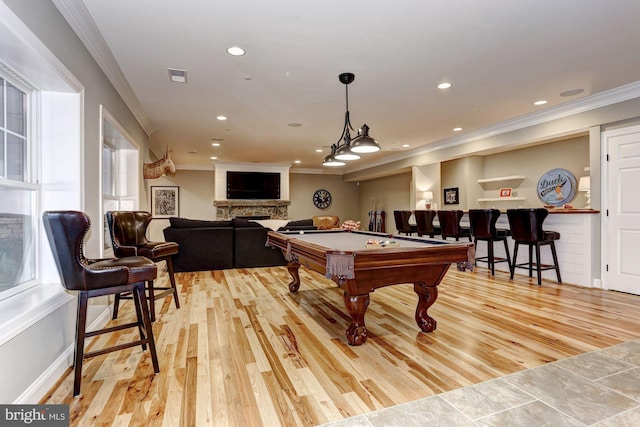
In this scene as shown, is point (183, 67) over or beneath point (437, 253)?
over

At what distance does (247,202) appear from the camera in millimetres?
10078

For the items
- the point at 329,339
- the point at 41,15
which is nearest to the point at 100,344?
the point at 329,339

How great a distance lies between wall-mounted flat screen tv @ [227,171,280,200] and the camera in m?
9.84

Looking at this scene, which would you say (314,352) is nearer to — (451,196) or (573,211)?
(573,211)

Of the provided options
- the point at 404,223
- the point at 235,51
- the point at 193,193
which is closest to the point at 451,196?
the point at 404,223

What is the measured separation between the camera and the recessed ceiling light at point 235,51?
2.90 metres

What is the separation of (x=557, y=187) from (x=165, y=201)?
33.6 feet

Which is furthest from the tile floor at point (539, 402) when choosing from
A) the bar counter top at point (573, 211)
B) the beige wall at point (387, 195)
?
the beige wall at point (387, 195)

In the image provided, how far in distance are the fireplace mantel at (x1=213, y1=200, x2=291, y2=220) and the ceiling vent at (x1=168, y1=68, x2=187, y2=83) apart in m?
6.42

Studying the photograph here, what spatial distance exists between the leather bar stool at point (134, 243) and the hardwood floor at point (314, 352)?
0.26 metres

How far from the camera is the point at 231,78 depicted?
11.7 feet

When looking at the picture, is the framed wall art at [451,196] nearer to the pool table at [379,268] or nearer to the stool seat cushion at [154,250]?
the pool table at [379,268]

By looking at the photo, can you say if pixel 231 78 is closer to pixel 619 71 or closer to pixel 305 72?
pixel 305 72

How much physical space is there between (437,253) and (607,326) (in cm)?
184
